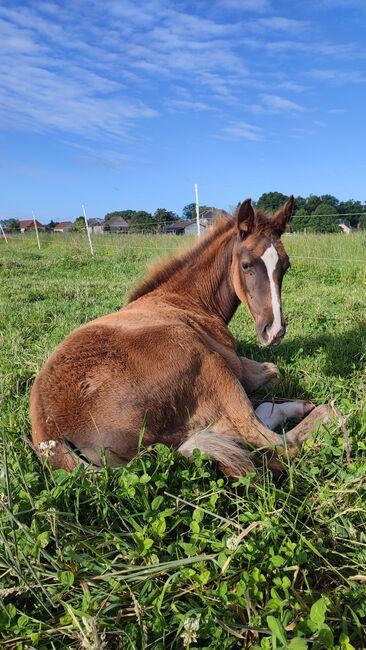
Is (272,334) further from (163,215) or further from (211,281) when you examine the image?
(163,215)

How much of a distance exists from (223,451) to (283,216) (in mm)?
2253

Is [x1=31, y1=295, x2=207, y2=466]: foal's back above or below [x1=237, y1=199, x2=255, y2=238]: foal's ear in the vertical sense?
below

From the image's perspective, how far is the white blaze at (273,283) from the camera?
3254 millimetres

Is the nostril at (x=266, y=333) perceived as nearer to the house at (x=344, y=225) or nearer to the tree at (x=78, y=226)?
the house at (x=344, y=225)

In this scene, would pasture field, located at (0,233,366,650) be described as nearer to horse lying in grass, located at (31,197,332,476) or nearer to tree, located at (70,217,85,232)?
horse lying in grass, located at (31,197,332,476)

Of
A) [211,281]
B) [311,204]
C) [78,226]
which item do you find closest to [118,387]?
[211,281]

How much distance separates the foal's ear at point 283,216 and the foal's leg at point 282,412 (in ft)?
4.88

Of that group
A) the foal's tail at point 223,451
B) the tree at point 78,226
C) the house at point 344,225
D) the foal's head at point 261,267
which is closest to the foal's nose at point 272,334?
the foal's head at point 261,267

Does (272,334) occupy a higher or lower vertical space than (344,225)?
lower

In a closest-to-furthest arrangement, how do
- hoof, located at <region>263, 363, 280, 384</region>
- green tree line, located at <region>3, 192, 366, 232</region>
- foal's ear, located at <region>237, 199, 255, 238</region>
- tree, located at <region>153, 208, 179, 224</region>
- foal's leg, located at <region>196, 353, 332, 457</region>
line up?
foal's leg, located at <region>196, 353, 332, 457</region>
foal's ear, located at <region>237, 199, 255, 238</region>
hoof, located at <region>263, 363, 280, 384</region>
green tree line, located at <region>3, 192, 366, 232</region>
tree, located at <region>153, 208, 179, 224</region>

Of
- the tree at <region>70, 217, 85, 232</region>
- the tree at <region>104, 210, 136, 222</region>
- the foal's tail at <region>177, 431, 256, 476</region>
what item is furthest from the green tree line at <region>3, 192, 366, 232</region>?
the tree at <region>104, 210, 136, 222</region>

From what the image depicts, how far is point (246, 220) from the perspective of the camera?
3514mm

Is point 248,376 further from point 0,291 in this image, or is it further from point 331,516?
point 0,291

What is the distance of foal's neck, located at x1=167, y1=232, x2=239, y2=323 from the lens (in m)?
3.80
